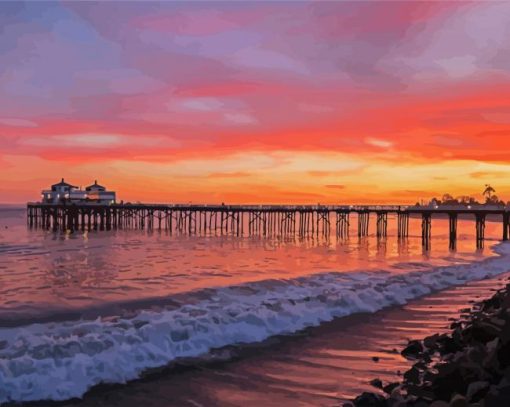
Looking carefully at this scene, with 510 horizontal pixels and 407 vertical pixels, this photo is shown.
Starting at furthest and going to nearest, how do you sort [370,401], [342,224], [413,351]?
[342,224] < [413,351] < [370,401]

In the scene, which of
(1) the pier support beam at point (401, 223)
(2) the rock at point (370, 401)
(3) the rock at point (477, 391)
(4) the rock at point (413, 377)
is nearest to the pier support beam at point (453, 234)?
(1) the pier support beam at point (401, 223)

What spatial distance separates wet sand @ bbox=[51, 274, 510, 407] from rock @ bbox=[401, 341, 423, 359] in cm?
19

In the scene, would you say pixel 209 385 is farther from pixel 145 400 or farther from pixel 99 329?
pixel 99 329

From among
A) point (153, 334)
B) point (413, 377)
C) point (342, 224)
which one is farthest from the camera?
point (342, 224)

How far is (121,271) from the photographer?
2720cm

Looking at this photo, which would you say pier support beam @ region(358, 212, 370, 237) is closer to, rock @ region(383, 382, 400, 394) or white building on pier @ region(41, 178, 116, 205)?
white building on pier @ region(41, 178, 116, 205)

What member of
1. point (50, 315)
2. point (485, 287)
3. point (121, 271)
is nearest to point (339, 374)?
point (50, 315)

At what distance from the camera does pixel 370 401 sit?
662 centimetres

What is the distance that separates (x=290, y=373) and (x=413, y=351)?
2377 millimetres

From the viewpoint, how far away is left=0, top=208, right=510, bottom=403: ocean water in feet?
28.9

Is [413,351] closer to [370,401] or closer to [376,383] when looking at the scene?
[376,383]

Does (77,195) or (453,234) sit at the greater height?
(77,195)

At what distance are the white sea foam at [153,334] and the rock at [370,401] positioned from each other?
3.78 metres

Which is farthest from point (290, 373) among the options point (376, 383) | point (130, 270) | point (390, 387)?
point (130, 270)
